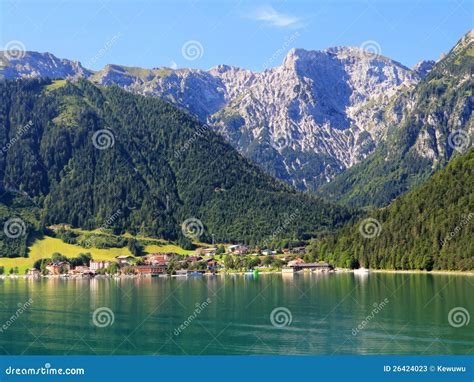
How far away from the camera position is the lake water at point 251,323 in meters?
71.2

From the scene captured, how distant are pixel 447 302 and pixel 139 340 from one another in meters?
47.6

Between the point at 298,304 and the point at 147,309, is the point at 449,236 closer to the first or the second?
the point at 298,304
